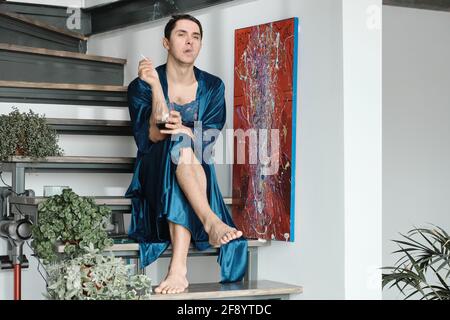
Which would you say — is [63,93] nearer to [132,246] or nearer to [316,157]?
[132,246]

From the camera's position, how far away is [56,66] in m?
5.10

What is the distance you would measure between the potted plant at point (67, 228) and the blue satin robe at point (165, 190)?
1.04 ft

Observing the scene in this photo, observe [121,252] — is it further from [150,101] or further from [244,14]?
[244,14]

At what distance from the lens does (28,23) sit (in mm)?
5324

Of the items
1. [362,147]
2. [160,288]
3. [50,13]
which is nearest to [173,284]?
[160,288]

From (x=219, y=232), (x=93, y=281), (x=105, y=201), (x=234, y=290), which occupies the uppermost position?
(x=105, y=201)

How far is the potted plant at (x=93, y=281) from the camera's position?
3307 mm

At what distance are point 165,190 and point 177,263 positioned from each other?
1.08 feet

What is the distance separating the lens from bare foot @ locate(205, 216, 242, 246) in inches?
153

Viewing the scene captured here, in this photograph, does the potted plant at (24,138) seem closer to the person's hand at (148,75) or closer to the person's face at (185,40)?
the person's hand at (148,75)

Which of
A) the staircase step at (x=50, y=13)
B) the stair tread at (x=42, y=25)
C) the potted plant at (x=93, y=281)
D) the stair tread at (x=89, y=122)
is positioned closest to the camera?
the potted plant at (x=93, y=281)

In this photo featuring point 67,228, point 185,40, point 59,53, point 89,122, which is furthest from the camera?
point 59,53

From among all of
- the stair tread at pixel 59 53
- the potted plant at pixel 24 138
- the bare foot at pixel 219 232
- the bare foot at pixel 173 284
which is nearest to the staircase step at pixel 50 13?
the stair tread at pixel 59 53
